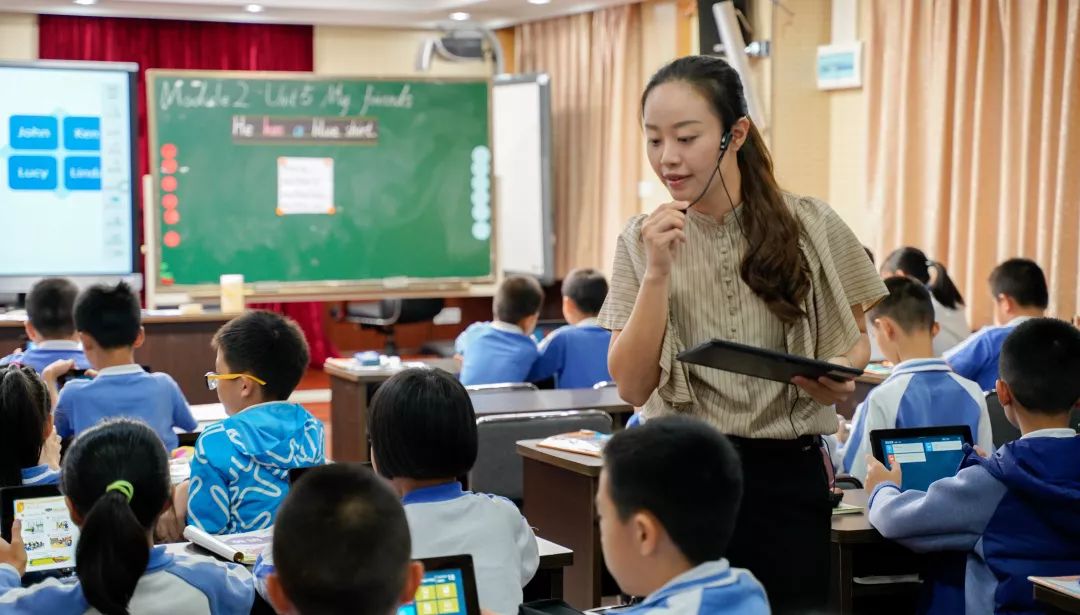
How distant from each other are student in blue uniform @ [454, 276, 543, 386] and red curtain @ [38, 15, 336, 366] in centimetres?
452

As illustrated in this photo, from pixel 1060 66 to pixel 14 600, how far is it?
5.39 m

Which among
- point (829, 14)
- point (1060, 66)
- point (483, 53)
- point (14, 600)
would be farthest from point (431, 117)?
point (14, 600)

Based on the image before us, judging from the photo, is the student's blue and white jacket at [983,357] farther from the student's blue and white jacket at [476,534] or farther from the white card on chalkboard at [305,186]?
the white card on chalkboard at [305,186]

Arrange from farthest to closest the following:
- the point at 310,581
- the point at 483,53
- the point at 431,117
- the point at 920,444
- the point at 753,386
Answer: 1. the point at 483,53
2. the point at 431,117
3. the point at 920,444
4. the point at 753,386
5. the point at 310,581

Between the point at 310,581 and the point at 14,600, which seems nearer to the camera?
the point at 310,581

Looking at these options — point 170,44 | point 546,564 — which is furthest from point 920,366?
point 170,44

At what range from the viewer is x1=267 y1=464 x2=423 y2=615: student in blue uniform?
1.37m

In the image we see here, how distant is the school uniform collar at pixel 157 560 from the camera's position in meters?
1.92

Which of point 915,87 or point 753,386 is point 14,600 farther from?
point 915,87

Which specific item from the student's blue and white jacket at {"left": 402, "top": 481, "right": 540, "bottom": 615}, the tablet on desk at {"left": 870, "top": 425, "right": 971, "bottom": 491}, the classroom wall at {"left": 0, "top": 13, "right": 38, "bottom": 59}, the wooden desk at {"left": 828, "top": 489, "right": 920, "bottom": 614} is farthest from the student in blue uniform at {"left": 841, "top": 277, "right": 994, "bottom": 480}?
the classroom wall at {"left": 0, "top": 13, "right": 38, "bottom": 59}

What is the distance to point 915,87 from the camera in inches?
263

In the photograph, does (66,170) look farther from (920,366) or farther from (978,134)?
(920,366)

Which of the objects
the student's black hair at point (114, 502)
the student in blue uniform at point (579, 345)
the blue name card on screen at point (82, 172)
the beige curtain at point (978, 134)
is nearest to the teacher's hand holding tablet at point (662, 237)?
the student's black hair at point (114, 502)

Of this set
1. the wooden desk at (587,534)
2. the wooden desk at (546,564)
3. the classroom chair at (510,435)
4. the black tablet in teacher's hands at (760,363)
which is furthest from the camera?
the classroom chair at (510,435)
